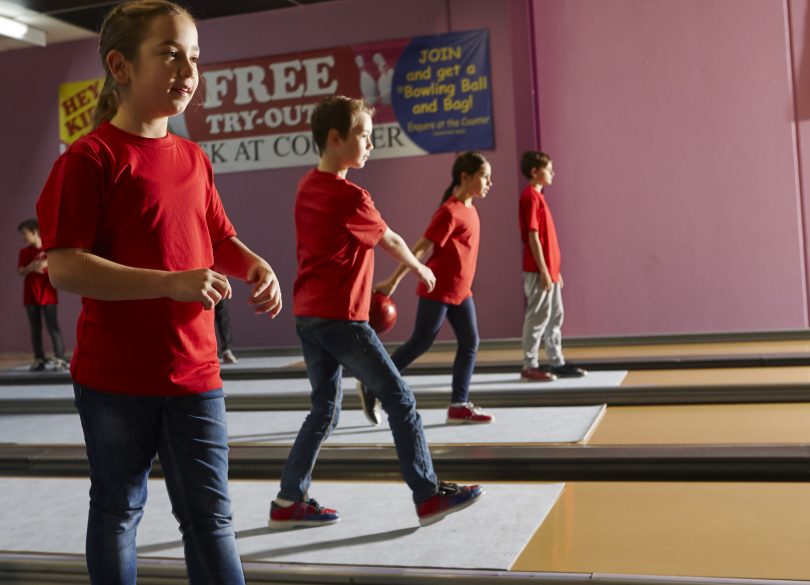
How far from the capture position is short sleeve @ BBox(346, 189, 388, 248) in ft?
9.13

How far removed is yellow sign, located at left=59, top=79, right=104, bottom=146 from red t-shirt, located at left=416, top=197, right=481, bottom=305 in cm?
617

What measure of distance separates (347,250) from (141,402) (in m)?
1.29

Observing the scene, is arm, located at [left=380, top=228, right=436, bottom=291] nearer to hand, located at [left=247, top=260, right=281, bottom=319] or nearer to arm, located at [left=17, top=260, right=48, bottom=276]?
hand, located at [left=247, top=260, right=281, bottom=319]

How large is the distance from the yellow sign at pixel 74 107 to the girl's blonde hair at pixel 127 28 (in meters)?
8.11

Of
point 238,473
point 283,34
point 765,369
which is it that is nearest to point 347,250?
point 238,473

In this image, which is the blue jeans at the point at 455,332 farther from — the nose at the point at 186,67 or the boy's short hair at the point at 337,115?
Result: the nose at the point at 186,67

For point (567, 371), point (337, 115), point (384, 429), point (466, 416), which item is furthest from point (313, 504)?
point (567, 371)

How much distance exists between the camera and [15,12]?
8.21m

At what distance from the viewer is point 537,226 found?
533cm

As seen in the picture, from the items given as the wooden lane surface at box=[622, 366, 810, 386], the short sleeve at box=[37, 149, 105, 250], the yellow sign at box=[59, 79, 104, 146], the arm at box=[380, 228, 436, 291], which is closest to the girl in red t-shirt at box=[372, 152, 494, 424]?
the arm at box=[380, 228, 436, 291]

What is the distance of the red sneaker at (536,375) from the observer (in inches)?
212

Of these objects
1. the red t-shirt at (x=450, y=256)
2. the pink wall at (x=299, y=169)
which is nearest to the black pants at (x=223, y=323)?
the pink wall at (x=299, y=169)

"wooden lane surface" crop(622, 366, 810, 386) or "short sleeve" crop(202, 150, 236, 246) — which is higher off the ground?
"short sleeve" crop(202, 150, 236, 246)

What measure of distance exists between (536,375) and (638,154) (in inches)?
115
